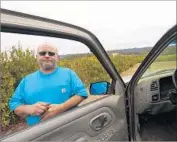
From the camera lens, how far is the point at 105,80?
3.10 metres

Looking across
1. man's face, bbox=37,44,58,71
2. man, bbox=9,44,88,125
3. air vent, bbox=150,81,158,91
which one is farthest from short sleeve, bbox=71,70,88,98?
air vent, bbox=150,81,158,91

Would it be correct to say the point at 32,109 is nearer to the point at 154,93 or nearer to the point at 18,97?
the point at 18,97

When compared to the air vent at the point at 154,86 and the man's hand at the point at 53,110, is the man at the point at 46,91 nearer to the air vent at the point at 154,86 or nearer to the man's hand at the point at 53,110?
the man's hand at the point at 53,110

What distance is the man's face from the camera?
257cm

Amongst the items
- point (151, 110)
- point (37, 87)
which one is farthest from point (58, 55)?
point (151, 110)

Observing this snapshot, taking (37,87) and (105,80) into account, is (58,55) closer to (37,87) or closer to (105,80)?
(37,87)

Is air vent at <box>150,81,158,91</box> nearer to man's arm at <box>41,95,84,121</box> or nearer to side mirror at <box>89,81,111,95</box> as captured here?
side mirror at <box>89,81,111,95</box>

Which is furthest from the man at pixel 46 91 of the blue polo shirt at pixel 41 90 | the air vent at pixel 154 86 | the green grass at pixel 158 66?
the air vent at pixel 154 86

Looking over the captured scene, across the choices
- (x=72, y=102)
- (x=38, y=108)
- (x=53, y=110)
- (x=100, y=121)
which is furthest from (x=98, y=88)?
(x=38, y=108)

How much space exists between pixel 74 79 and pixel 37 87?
0.37m

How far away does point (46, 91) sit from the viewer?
7.64 feet

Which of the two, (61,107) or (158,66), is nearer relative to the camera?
(61,107)

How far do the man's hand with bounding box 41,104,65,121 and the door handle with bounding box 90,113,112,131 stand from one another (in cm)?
34

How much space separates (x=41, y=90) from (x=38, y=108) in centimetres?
16
